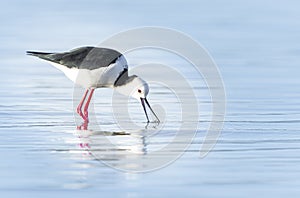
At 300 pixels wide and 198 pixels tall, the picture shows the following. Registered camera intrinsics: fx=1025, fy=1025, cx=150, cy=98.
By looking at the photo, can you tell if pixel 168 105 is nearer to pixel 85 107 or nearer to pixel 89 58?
pixel 85 107

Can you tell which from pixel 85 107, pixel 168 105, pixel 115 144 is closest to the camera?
pixel 115 144

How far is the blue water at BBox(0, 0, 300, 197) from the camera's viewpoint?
30.2ft

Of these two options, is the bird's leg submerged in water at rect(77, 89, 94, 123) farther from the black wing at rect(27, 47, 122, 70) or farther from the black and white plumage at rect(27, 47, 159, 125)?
the black wing at rect(27, 47, 122, 70)

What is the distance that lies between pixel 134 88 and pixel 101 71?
539 millimetres

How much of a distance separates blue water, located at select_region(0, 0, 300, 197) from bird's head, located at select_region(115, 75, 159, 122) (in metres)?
0.24

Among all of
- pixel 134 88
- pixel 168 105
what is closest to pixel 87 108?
pixel 134 88

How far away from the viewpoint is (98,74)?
1438 centimetres

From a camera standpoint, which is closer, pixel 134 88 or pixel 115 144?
pixel 115 144

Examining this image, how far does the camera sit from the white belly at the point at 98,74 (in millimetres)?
14344

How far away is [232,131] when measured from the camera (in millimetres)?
12180

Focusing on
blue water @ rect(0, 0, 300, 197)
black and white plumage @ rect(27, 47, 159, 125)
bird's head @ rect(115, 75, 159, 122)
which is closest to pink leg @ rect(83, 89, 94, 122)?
black and white plumage @ rect(27, 47, 159, 125)

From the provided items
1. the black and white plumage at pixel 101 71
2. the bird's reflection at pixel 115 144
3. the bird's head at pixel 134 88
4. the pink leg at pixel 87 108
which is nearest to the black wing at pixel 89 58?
the black and white plumage at pixel 101 71

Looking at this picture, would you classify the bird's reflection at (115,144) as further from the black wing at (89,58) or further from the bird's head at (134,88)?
the black wing at (89,58)

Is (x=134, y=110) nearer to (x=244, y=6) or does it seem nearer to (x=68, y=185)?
(x=68, y=185)
